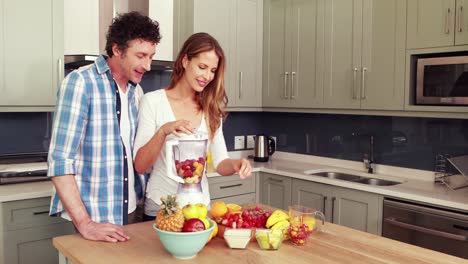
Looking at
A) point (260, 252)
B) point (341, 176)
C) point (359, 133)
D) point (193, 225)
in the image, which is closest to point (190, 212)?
point (193, 225)

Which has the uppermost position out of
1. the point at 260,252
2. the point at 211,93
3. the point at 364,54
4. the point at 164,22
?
the point at 164,22

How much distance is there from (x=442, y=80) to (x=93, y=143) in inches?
82.2

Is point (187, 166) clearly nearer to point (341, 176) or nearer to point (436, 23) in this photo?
point (436, 23)

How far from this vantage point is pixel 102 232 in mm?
1526

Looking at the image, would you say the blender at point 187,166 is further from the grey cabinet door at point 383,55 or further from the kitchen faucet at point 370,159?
the kitchen faucet at point 370,159

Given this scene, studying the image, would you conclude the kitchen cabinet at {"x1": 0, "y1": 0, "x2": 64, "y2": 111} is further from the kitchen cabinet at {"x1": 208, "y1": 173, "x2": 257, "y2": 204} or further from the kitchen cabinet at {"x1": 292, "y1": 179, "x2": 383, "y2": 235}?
the kitchen cabinet at {"x1": 292, "y1": 179, "x2": 383, "y2": 235}

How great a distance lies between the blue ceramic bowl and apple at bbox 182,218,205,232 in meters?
0.02

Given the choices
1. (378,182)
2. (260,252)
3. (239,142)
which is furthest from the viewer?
(239,142)

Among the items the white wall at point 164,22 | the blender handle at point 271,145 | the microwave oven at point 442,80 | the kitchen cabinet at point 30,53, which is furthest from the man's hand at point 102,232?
the blender handle at point 271,145

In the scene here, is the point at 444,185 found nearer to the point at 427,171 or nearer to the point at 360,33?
the point at 427,171

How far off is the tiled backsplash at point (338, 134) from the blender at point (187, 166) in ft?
6.39

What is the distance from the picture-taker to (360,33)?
315 centimetres

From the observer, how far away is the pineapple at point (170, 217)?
1.33m

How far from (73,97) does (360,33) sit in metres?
2.19
